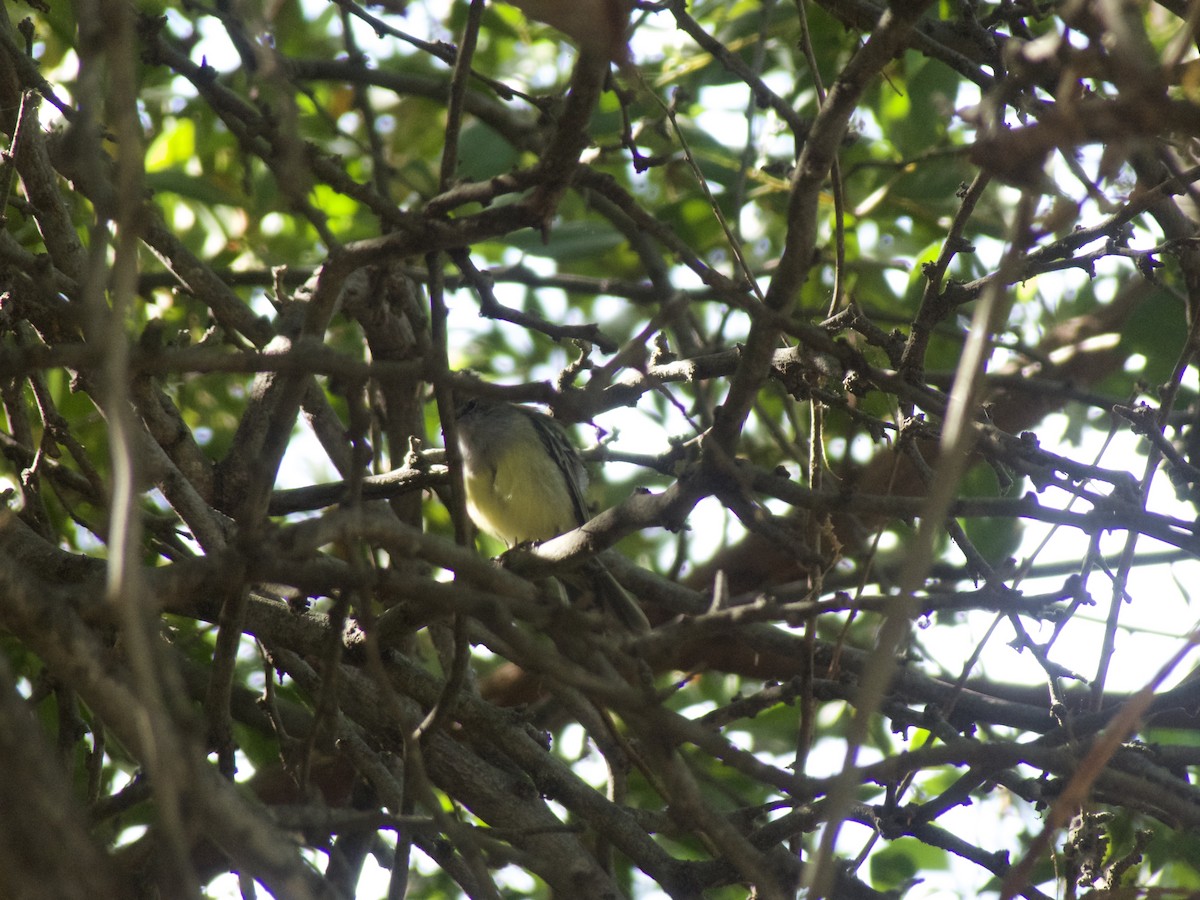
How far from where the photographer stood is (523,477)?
675 centimetres

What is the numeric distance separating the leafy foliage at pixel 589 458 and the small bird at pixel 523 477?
16.1 inches

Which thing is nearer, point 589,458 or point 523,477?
point 589,458

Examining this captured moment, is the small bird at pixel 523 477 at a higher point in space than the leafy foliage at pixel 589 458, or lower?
higher

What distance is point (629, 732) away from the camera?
17.3 feet

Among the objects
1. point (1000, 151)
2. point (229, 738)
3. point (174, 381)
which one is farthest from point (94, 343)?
point (174, 381)

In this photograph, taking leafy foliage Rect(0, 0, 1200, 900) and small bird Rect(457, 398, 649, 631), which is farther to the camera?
small bird Rect(457, 398, 649, 631)

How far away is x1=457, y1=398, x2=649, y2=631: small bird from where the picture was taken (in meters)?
6.76

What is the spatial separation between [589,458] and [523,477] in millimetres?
2254

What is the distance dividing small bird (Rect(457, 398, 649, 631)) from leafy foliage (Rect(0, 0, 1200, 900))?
0.41 m

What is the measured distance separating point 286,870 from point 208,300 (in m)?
2.78

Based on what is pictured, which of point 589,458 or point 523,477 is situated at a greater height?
point 523,477

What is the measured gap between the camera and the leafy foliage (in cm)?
199

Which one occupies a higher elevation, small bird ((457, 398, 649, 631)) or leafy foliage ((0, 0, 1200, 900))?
small bird ((457, 398, 649, 631))

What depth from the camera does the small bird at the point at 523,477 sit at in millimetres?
6762
